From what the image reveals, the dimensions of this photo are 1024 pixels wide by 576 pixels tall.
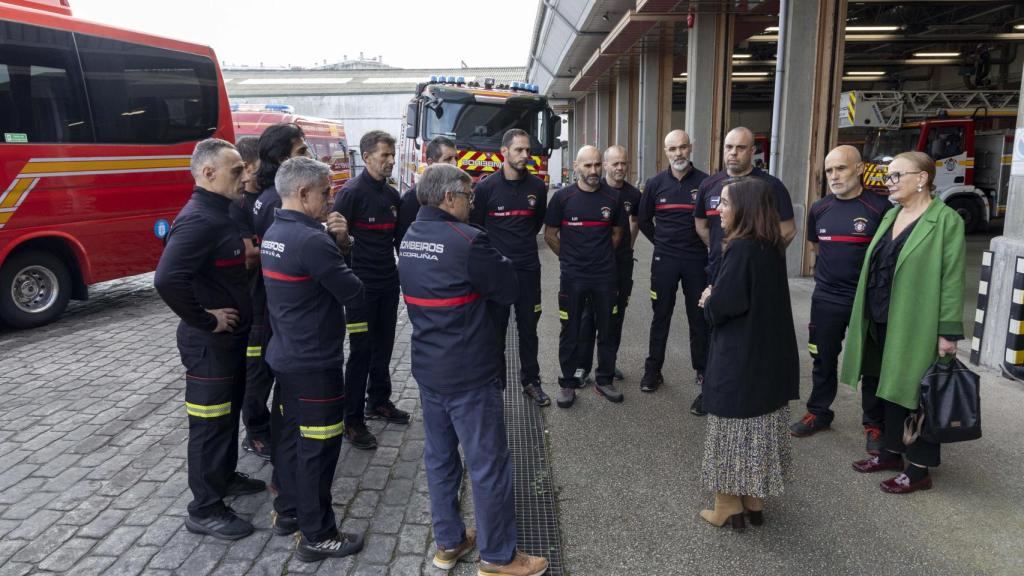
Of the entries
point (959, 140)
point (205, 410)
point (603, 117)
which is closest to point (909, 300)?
point (205, 410)

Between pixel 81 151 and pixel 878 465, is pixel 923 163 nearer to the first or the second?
pixel 878 465

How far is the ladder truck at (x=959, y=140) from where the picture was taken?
48.2 feet

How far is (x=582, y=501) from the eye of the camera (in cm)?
365

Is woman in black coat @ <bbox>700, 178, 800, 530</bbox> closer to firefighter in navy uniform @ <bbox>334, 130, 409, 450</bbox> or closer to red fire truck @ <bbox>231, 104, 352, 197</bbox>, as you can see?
firefighter in navy uniform @ <bbox>334, 130, 409, 450</bbox>

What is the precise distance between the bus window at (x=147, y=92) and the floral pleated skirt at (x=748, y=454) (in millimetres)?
7996

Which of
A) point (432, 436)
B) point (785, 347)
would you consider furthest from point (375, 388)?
point (785, 347)

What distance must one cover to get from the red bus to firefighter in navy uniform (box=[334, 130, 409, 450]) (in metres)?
5.01

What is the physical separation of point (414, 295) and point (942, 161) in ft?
52.3

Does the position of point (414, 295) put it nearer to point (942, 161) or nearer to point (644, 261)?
point (644, 261)

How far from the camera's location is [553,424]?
15.5ft

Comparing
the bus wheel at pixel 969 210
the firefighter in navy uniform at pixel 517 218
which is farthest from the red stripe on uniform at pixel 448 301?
the bus wheel at pixel 969 210

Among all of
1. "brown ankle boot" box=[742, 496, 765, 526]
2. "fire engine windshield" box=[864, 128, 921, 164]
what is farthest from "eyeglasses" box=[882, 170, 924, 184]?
"fire engine windshield" box=[864, 128, 921, 164]

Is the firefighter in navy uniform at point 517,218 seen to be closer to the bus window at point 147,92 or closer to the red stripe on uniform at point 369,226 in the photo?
the red stripe on uniform at point 369,226

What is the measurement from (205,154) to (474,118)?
9.90 m
